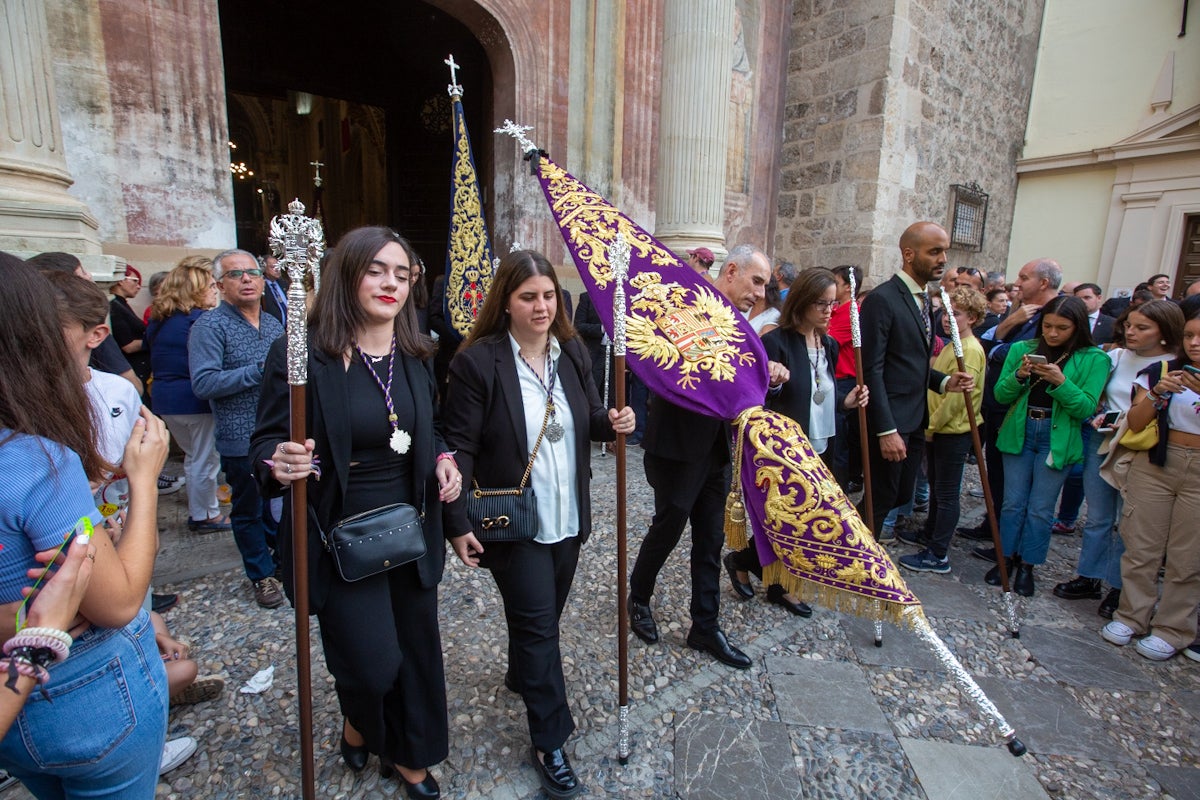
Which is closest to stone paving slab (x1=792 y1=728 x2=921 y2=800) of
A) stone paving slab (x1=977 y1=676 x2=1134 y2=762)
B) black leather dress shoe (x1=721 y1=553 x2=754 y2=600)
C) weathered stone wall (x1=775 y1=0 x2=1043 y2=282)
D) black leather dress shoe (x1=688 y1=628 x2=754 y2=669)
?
black leather dress shoe (x1=688 y1=628 x2=754 y2=669)

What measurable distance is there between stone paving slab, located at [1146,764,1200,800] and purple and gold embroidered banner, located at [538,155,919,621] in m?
Answer: 1.30

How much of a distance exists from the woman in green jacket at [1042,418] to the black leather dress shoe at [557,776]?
3139mm

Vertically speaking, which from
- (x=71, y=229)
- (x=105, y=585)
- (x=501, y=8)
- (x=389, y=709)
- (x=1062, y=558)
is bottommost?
(x=1062, y=558)

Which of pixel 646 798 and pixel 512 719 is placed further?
pixel 512 719

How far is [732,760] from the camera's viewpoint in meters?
2.36

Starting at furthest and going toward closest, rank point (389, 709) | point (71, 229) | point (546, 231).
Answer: point (546, 231) < point (71, 229) < point (389, 709)

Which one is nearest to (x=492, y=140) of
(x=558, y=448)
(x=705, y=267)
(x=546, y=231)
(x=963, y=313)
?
(x=546, y=231)

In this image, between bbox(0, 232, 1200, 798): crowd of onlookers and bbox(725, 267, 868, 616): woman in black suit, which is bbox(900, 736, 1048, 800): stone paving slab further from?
bbox(725, 267, 868, 616): woman in black suit

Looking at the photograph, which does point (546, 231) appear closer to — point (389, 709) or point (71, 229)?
point (71, 229)

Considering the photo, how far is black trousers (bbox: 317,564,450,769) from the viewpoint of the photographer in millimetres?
1832

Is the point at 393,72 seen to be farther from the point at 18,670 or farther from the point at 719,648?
the point at 18,670

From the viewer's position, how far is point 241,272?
10.6 feet

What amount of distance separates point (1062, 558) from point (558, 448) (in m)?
4.28

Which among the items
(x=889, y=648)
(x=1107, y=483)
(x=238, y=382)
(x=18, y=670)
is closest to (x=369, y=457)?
(x=18, y=670)
